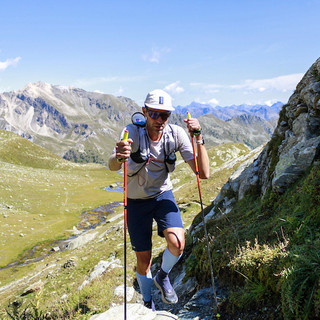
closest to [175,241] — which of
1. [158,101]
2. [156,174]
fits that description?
[156,174]

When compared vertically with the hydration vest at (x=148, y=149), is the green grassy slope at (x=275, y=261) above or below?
below

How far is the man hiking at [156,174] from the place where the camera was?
5.89m

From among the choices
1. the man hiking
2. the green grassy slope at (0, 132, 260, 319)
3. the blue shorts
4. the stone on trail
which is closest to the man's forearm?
the man hiking

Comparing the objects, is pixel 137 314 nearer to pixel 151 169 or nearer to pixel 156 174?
pixel 156 174

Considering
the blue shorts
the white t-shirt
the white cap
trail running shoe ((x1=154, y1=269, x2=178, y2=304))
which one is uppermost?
the white cap

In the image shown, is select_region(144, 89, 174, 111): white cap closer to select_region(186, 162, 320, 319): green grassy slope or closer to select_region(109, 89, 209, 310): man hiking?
select_region(109, 89, 209, 310): man hiking

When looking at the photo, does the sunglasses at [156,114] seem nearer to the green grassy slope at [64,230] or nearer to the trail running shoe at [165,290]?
the trail running shoe at [165,290]

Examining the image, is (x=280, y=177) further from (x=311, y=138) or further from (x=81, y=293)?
(x=81, y=293)

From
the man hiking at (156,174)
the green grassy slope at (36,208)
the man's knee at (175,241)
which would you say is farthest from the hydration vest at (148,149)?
the green grassy slope at (36,208)

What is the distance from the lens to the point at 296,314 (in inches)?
163

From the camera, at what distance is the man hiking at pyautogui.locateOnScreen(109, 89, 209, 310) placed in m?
5.89

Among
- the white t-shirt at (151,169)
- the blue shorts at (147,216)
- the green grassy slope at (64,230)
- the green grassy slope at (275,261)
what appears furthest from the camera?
the green grassy slope at (64,230)

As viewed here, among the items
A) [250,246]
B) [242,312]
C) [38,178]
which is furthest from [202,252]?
[38,178]

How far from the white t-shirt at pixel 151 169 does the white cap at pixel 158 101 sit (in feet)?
2.04
